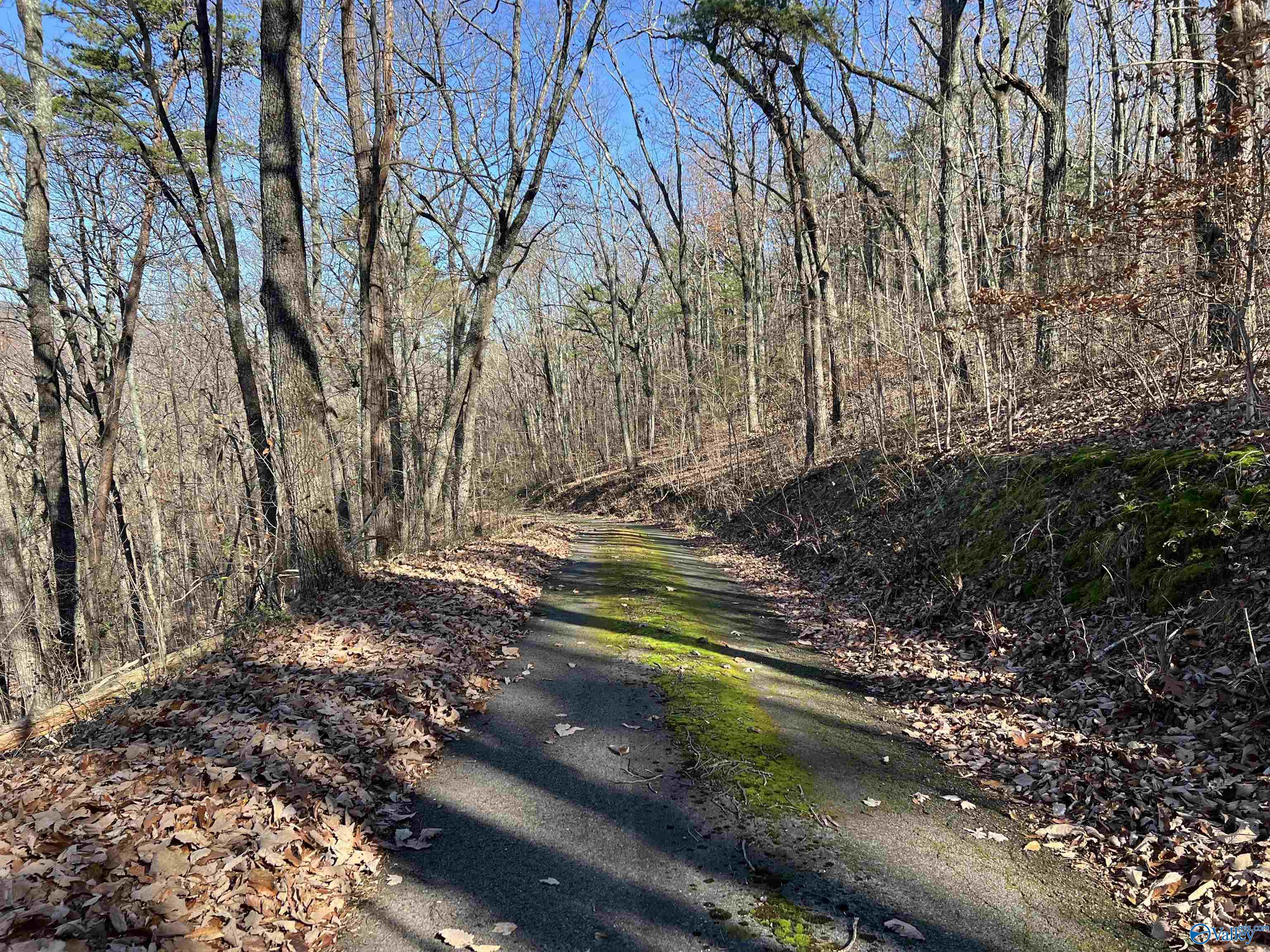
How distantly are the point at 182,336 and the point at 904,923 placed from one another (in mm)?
22609

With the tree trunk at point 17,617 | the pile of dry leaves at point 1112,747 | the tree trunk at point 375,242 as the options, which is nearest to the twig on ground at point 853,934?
the pile of dry leaves at point 1112,747

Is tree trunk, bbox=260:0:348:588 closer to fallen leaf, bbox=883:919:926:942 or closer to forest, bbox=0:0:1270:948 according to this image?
forest, bbox=0:0:1270:948

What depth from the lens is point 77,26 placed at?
12.1m

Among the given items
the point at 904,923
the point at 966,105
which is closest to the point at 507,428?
the point at 966,105

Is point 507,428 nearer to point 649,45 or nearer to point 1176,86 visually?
point 649,45

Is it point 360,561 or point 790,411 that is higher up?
point 790,411

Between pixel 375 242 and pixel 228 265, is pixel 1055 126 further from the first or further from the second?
pixel 228 265

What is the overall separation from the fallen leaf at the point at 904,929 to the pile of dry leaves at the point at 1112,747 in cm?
103

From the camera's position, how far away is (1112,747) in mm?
4488

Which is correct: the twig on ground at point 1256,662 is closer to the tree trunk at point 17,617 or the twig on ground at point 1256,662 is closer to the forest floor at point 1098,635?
the forest floor at point 1098,635

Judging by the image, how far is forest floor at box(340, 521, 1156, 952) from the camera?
3.20m

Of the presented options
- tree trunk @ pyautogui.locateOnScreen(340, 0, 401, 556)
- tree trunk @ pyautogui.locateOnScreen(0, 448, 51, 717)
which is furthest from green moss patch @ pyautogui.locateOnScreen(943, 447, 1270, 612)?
tree trunk @ pyautogui.locateOnScreen(0, 448, 51, 717)

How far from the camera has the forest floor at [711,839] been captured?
3203mm

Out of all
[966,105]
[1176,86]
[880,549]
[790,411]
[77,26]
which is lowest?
[880,549]
